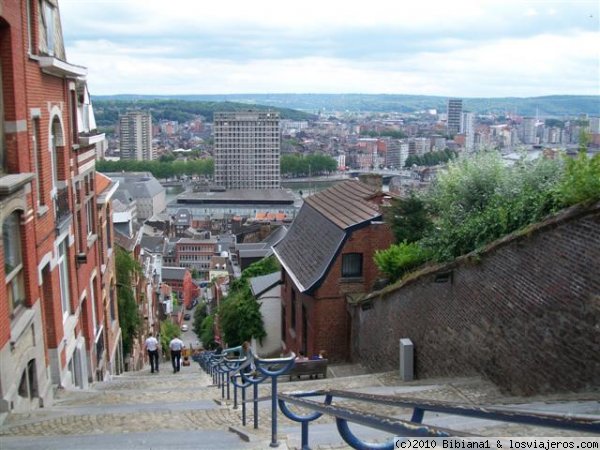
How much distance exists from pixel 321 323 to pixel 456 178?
22.1 feet

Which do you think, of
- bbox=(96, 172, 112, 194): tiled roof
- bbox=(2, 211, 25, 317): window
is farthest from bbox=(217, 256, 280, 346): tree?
bbox=(2, 211, 25, 317): window

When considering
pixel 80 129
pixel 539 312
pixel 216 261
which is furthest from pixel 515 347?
pixel 216 261

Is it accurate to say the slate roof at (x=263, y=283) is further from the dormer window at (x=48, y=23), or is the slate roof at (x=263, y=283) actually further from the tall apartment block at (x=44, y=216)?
the dormer window at (x=48, y=23)

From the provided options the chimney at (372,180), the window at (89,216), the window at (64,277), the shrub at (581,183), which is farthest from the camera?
the chimney at (372,180)

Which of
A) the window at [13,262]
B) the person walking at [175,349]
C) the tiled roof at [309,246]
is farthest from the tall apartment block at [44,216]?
the tiled roof at [309,246]

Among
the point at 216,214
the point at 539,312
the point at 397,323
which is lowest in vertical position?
the point at 216,214

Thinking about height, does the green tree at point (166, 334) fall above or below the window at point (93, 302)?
below

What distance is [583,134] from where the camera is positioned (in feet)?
36.9

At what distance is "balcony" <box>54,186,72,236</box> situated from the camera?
14.6 meters

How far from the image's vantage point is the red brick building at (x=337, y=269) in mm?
20375

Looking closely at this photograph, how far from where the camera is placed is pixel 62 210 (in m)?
15.2

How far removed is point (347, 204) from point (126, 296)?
11.3 metres

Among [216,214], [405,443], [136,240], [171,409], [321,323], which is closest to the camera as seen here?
[405,443]

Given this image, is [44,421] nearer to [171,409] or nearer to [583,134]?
[171,409]
